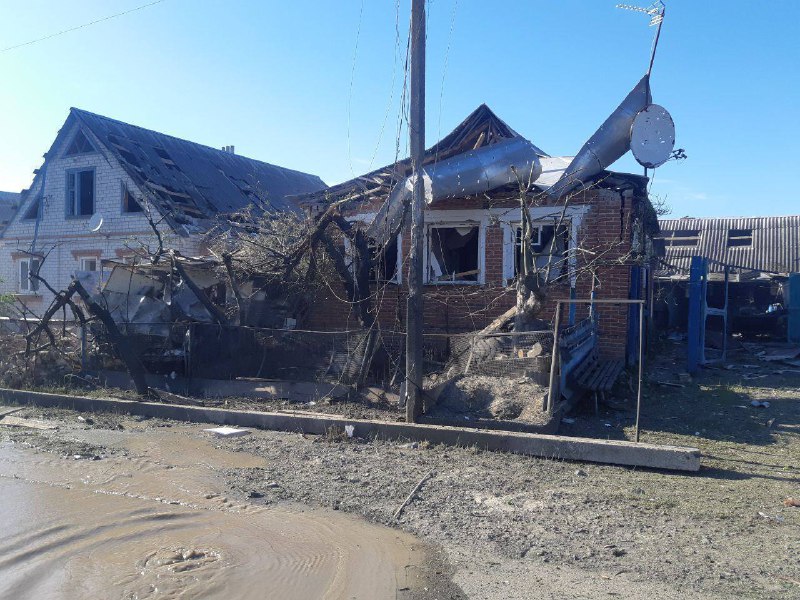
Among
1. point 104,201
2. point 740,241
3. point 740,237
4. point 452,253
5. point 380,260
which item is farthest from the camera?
point 740,237

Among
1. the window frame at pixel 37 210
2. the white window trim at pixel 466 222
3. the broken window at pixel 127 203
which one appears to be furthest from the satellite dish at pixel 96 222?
the white window trim at pixel 466 222

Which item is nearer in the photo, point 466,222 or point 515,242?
point 515,242

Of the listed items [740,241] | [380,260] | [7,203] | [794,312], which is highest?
[7,203]

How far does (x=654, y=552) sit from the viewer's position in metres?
4.87

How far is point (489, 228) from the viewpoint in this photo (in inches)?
505

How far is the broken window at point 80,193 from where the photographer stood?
21.8 meters

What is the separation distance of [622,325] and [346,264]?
5.17 metres

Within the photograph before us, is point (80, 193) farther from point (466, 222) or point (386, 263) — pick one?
point (466, 222)

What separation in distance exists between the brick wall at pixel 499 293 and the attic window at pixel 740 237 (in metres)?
19.6

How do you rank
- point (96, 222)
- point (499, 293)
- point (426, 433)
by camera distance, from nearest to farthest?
1. point (426, 433)
2. point (499, 293)
3. point (96, 222)

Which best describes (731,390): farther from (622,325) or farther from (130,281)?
(130,281)

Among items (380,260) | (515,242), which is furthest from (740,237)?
(380,260)

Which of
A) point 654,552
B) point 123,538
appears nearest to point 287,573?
point 123,538

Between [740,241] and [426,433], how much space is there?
83.7 ft
